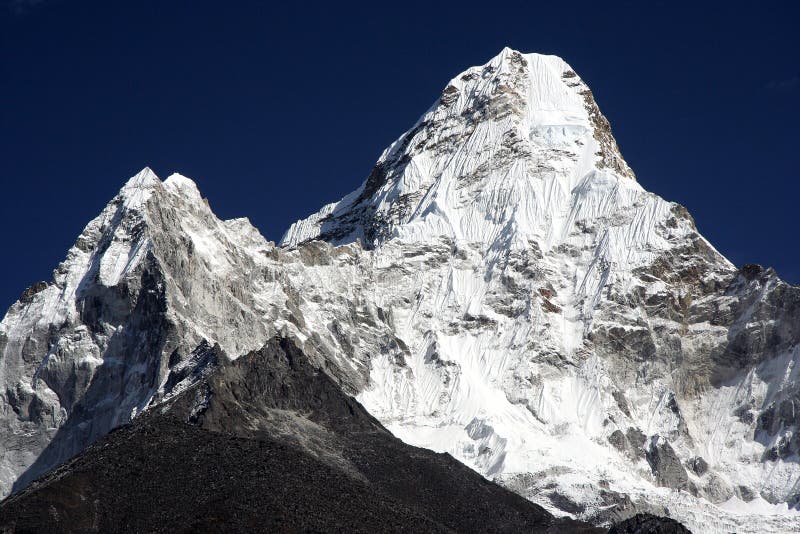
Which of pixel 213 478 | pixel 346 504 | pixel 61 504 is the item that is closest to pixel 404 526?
pixel 346 504

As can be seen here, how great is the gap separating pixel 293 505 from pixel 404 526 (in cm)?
1176

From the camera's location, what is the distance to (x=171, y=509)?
192000 millimetres

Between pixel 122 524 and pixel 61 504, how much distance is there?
686 cm

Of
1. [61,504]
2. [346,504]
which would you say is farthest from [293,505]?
[61,504]

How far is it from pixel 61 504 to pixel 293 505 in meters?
21.8

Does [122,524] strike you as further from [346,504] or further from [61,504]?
[346,504]

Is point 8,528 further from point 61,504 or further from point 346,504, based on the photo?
point 346,504

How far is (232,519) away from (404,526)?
19.7 metres

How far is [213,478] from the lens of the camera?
199750mm

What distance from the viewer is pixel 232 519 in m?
186

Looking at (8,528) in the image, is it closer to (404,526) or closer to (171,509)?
(171,509)

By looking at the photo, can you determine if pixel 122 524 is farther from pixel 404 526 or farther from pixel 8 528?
pixel 404 526

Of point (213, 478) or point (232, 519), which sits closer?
point (232, 519)

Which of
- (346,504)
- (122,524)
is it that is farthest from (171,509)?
(346,504)
